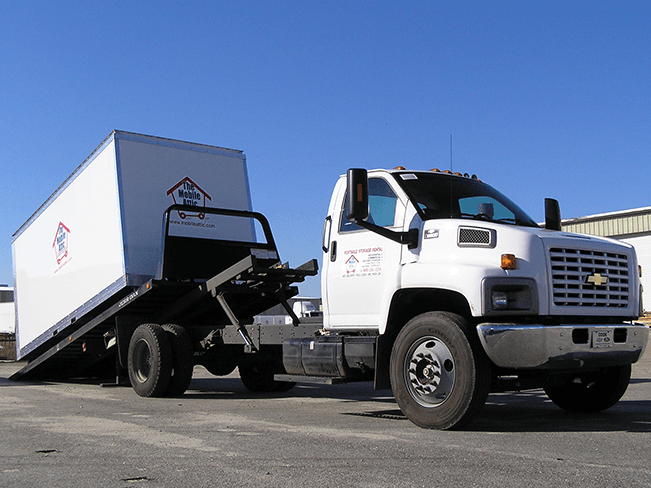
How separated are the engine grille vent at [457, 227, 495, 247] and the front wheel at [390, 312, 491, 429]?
0.65 meters

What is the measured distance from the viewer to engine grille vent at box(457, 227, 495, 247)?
6.52m

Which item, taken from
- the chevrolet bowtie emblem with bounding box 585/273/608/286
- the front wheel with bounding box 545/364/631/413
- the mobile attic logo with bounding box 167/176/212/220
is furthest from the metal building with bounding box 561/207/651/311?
the chevrolet bowtie emblem with bounding box 585/273/608/286

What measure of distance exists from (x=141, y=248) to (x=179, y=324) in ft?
4.18

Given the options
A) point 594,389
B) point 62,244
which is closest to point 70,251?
point 62,244

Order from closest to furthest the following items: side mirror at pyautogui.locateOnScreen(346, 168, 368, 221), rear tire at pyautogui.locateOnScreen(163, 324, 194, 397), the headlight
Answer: the headlight, side mirror at pyautogui.locateOnScreen(346, 168, 368, 221), rear tire at pyautogui.locateOnScreen(163, 324, 194, 397)

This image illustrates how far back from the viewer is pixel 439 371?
6.49 meters

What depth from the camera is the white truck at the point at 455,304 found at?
249 inches

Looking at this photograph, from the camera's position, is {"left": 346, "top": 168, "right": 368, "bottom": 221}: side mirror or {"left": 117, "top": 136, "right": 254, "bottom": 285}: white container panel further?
{"left": 117, "top": 136, "right": 254, "bottom": 285}: white container panel

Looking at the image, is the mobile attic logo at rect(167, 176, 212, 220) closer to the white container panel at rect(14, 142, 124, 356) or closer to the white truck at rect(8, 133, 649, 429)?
the white container panel at rect(14, 142, 124, 356)

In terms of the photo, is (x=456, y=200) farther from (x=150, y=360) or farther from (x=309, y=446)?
(x=150, y=360)

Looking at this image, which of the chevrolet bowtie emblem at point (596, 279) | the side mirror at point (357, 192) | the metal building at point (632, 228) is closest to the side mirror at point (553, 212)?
the chevrolet bowtie emblem at point (596, 279)

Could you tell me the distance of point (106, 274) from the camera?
11000 millimetres

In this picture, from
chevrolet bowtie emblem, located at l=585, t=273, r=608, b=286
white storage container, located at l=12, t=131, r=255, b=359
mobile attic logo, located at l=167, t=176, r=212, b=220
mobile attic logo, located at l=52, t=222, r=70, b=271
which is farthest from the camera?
mobile attic logo, located at l=52, t=222, r=70, b=271

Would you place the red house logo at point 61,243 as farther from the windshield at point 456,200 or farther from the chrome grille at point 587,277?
the chrome grille at point 587,277
